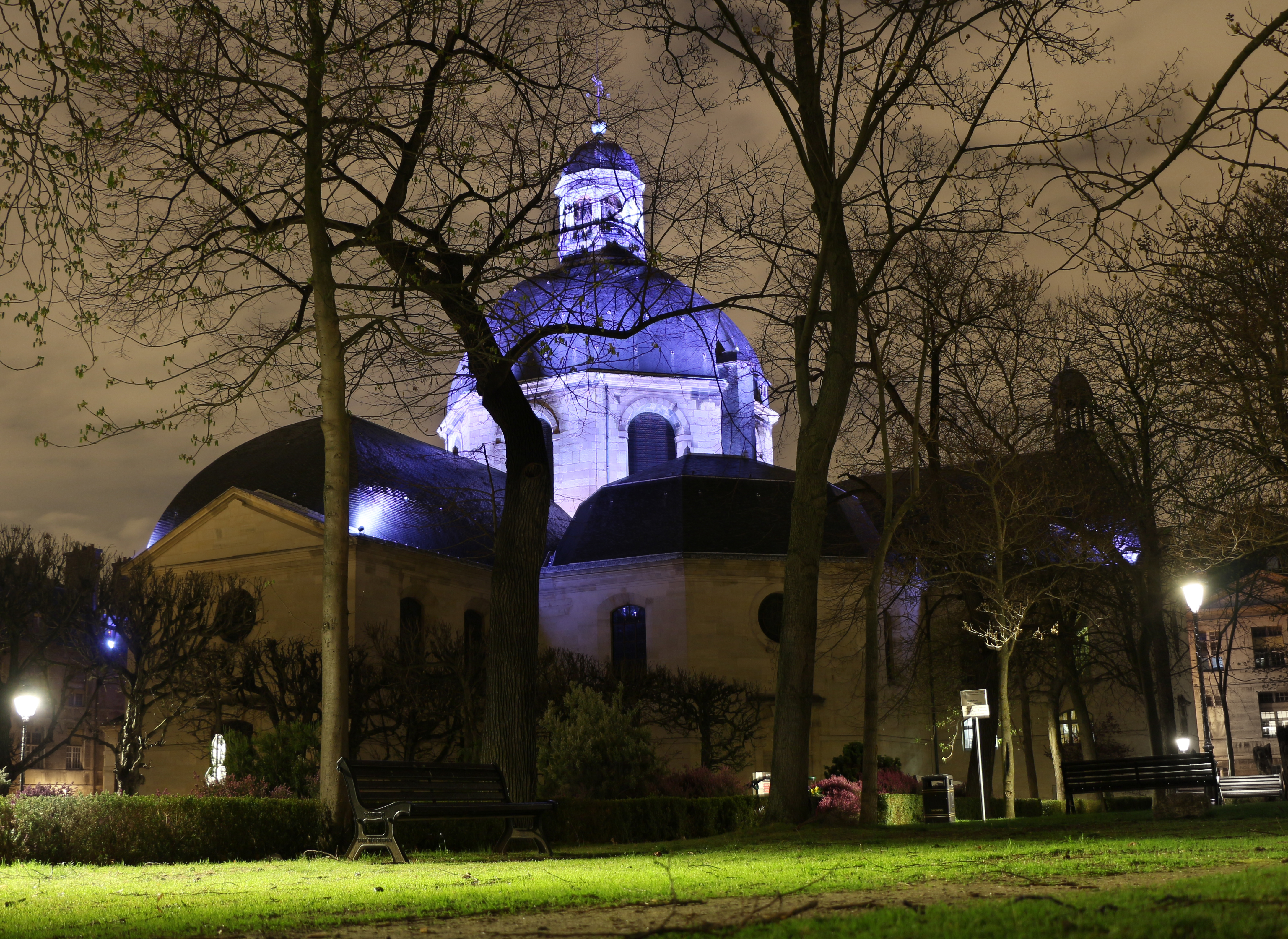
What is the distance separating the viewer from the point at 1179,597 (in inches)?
1138

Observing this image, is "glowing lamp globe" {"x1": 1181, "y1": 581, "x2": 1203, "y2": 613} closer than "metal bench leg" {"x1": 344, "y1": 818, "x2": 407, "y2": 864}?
No

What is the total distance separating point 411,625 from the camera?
112ft

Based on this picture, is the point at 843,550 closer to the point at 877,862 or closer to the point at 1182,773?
the point at 1182,773

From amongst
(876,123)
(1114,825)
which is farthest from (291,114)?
(1114,825)

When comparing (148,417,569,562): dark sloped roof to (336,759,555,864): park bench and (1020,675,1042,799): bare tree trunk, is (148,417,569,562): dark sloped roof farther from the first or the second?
(336,759,555,864): park bench

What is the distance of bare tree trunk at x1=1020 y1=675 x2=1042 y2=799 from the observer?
32969mm

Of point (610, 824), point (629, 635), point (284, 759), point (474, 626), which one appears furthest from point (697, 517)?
point (610, 824)

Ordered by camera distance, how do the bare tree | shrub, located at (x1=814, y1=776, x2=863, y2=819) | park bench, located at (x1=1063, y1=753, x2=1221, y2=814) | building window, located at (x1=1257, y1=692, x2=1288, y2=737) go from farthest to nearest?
building window, located at (x1=1257, y1=692, x2=1288, y2=737), the bare tree, shrub, located at (x1=814, y1=776, x2=863, y2=819), park bench, located at (x1=1063, y1=753, x2=1221, y2=814)

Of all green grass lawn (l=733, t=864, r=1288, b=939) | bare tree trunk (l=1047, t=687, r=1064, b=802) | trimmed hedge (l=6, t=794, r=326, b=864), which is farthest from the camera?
bare tree trunk (l=1047, t=687, r=1064, b=802)

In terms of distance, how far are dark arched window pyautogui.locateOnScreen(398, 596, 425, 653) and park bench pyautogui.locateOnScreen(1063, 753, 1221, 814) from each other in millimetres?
18082

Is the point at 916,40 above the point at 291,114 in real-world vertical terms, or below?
above

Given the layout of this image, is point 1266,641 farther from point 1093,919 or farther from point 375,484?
point 1093,919

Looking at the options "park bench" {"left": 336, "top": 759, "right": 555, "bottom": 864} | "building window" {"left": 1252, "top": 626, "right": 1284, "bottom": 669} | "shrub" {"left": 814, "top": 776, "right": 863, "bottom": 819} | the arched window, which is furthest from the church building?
"building window" {"left": 1252, "top": 626, "right": 1284, "bottom": 669}

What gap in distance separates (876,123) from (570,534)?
27052 mm
